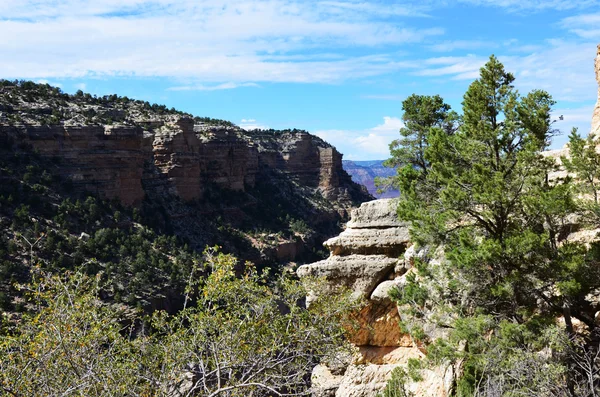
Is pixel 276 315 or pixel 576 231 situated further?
pixel 576 231

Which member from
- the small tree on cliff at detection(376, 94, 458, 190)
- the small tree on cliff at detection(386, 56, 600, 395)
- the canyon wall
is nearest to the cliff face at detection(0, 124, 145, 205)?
the canyon wall

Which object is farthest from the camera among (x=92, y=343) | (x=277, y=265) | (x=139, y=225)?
(x=277, y=265)

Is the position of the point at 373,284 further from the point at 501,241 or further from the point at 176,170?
the point at 176,170

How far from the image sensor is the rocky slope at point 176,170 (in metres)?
52.7

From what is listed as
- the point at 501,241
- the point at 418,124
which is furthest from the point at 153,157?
the point at 501,241

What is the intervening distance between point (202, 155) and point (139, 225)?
20927 millimetres

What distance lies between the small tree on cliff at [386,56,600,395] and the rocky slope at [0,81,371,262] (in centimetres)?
4596

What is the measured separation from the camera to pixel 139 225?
53.4 m

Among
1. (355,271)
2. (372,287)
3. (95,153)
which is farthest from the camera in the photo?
(95,153)

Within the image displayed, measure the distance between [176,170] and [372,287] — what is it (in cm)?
4948

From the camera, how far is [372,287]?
18969 millimetres

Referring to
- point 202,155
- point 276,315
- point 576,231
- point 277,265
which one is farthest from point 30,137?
point 576,231

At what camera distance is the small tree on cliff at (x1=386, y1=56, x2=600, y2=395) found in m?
12.2

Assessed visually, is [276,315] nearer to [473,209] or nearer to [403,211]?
[403,211]
